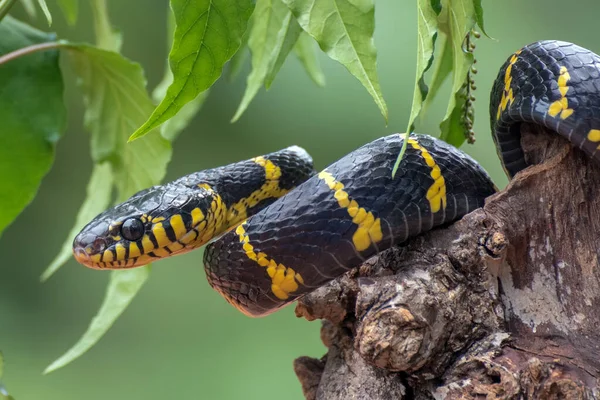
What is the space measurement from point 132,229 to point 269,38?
0.66 meters

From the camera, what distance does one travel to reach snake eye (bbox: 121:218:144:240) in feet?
5.86

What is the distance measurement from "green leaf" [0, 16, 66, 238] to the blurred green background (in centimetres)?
252

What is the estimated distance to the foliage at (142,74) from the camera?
1.17m

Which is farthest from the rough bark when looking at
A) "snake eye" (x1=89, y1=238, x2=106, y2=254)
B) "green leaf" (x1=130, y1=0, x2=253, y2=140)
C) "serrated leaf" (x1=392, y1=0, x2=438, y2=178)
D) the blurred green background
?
the blurred green background

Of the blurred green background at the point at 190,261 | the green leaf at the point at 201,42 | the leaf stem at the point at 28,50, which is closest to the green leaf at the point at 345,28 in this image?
the green leaf at the point at 201,42

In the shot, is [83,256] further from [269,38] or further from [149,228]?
[269,38]

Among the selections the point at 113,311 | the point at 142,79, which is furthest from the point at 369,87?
the point at 113,311

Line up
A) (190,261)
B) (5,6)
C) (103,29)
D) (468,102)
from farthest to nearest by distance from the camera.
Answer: (190,261) < (103,29) < (5,6) < (468,102)

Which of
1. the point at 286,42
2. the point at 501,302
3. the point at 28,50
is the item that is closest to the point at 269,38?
the point at 286,42

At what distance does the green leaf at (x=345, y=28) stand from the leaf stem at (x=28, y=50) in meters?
0.91

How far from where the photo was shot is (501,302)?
141cm

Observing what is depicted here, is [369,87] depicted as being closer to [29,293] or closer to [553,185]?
[553,185]

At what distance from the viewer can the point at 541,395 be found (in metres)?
1.24

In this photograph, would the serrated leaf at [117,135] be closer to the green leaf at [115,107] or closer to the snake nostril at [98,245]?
the green leaf at [115,107]
